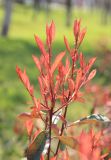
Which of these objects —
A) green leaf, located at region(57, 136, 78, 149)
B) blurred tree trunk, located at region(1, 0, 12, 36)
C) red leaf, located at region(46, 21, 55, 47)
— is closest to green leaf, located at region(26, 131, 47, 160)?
green leaf, located at region(57, 136, 78, 149)

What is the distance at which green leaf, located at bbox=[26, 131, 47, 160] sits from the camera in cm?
98

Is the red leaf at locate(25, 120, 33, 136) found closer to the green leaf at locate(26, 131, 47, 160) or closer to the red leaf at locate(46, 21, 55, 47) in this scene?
the green leaf at locate(26, 131, 47, 160)

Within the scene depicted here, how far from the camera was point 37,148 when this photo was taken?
3.25 ft

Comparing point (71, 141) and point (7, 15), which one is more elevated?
point (71, 141)

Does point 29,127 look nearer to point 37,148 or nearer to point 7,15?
point 37,148

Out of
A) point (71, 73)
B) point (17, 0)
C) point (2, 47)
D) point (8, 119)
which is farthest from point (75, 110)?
point (17, 0)

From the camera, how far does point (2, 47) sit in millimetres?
10773

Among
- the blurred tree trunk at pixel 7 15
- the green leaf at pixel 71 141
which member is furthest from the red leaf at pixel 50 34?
the blurred tree trunk at pixel 7 15

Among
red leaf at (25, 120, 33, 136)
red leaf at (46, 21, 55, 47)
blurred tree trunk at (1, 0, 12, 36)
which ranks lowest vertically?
blurred tree trunk at (1, 0, 12, 36)

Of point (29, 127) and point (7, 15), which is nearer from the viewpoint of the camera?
point (29, 127)

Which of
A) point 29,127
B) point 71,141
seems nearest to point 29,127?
point 29,127

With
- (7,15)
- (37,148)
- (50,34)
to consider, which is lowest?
(7,15)

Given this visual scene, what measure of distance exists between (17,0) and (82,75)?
4544cm

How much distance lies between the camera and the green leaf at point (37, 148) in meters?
0.98
